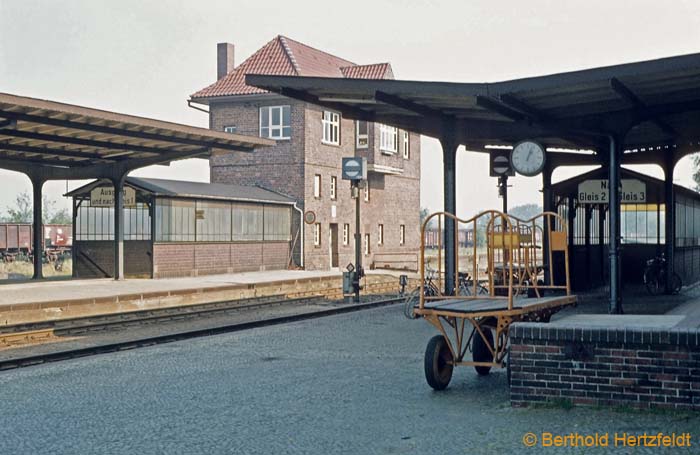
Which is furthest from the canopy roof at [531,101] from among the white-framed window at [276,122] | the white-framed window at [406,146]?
the white-framed window at [406,146]

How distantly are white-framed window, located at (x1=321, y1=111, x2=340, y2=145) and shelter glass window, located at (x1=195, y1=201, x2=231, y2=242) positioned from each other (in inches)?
296

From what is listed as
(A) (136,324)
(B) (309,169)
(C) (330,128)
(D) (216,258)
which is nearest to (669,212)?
(A) (136,324)

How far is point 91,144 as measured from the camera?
895 inches

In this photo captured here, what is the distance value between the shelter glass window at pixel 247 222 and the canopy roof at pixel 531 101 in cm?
1485

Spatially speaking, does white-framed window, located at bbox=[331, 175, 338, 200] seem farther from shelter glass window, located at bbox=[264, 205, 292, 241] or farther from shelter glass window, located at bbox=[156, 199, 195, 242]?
shelter glass window, located at bbox=[156, 199, 195, 242]

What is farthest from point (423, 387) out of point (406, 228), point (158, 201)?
point (406, 228)

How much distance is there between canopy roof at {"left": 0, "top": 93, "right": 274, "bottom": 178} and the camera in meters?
18.3

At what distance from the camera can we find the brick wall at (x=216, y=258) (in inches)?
1097

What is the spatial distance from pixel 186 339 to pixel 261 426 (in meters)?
7.05

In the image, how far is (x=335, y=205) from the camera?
123 feet

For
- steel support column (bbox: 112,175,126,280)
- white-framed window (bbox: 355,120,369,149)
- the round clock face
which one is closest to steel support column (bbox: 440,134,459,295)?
the round clock face

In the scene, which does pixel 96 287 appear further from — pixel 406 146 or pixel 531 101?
pixel 406 146

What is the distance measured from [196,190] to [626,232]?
14846 mm

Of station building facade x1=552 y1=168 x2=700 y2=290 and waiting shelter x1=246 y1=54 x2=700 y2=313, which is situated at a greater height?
waiting shelter x1=246 y1=54 x2=700 y2=313
